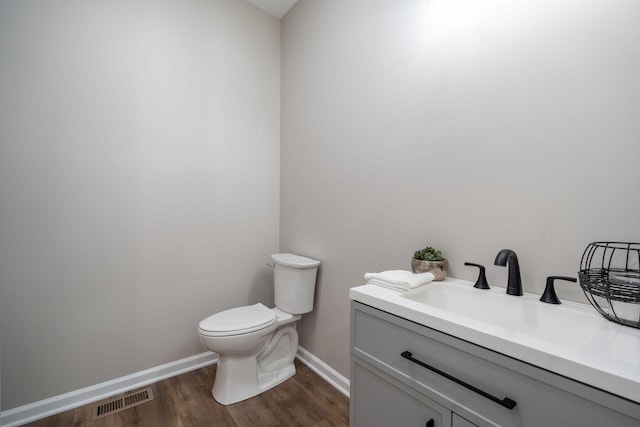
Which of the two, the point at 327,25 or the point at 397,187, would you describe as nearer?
the point at 397,187

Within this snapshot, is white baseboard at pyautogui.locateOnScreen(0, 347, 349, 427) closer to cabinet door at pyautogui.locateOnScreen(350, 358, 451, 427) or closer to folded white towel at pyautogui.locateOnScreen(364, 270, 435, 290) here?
cabinet door at pyautogui.locateOnScreen(350, 358, 451, 427)

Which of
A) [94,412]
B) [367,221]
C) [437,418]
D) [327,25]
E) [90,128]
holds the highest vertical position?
[327,25]

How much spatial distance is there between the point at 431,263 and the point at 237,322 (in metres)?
1.19

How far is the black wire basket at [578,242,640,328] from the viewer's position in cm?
76

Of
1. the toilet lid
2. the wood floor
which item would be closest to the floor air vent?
the wood floor

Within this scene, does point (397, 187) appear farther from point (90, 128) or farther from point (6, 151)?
point (6, 151)

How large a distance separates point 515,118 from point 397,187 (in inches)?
23.4

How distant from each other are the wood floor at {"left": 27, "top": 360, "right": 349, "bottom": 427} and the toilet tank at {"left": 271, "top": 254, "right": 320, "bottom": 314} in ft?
1.64

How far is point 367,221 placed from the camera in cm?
169

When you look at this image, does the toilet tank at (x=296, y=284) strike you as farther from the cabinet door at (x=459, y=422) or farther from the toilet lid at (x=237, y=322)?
the cabinet door at (x=459, y=422)

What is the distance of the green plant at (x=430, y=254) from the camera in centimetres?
126

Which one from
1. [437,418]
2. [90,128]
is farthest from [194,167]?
[437,418]

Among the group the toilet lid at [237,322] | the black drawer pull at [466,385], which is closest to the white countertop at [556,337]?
the black drawer pull at [466,385]

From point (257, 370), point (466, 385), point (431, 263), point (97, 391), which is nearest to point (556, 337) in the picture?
point (466, 385)
